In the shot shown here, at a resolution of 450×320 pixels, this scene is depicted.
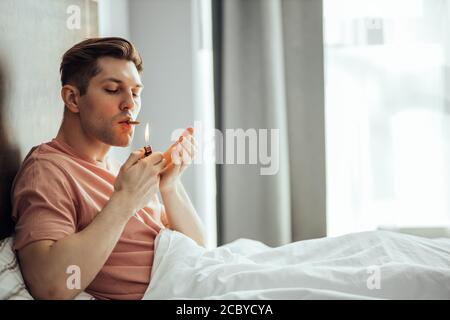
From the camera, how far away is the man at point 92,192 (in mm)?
834

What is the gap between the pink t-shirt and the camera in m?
0.85

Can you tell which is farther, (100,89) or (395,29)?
(395,29)

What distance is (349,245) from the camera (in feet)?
3.49

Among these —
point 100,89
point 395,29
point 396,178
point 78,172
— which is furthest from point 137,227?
point 395,29

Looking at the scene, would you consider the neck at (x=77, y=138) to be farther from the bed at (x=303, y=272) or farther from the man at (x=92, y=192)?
the bed at (x=303, y=272)

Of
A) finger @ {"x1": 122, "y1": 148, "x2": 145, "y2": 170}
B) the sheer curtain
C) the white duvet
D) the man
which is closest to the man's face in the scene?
the man

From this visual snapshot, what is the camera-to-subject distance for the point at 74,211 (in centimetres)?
91

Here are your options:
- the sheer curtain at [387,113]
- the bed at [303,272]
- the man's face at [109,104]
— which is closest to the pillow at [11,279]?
the bed at [303,272]

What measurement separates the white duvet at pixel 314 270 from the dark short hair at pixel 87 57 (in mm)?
364

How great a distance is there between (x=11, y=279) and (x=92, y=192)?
0.72 feet

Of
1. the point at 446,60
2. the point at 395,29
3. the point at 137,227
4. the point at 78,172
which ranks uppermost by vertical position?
the point at 395,29

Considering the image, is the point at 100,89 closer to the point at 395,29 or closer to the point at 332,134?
the point at 332,134
